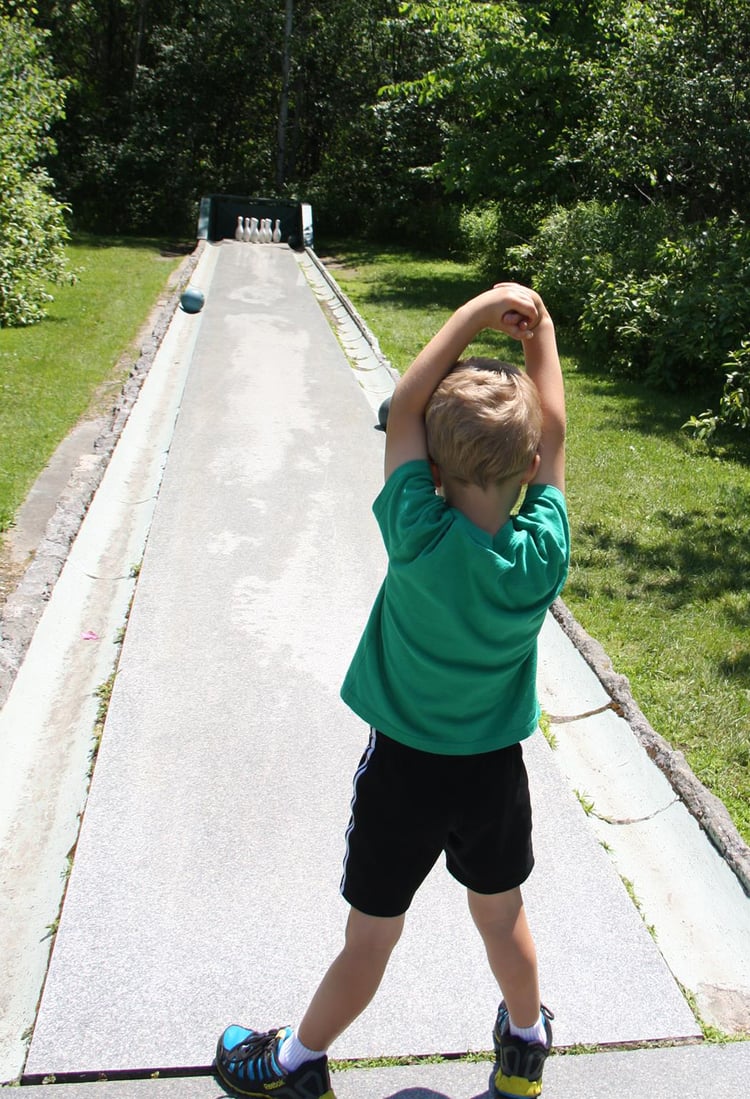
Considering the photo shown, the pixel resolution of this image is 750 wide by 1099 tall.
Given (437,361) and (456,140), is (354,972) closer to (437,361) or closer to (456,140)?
(437,361)

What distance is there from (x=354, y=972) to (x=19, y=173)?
13840 millimetres

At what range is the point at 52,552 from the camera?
5625 millimetres

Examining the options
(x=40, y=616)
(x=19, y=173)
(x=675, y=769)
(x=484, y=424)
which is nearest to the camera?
(x=484, y=424)

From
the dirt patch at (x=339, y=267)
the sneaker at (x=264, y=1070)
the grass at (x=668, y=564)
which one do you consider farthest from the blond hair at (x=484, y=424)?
the dirt patch at (x=339, y=267)

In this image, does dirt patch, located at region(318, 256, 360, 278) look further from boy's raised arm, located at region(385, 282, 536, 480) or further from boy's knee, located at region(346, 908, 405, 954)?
boy's knee, located at region(346, 908, 405, 954)

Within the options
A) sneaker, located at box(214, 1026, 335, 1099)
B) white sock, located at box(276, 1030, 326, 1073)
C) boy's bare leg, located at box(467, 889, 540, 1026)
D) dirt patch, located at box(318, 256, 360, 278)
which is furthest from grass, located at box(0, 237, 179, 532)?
boy's bare leg, located at box(467, 889, 540, 1026)

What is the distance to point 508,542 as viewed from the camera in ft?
6.47

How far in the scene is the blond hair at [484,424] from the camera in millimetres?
1918

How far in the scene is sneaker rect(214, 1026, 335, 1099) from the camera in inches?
89.0

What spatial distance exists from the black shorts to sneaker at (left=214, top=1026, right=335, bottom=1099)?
475 mm

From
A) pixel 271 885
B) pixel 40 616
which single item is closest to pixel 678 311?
pixel 40 616

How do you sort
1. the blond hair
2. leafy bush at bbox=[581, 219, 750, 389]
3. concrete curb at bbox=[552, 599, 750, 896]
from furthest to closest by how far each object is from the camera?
leafy bush at bbox=[581, 219, 750, 389]
concrete curb at bbox=[552, 599, 750, 896]
the blond hair

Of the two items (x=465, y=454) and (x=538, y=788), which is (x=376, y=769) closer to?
(x=465, y=454)

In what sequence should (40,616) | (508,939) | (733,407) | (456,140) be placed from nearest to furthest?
1. (508,939)
2. (40,616)
3. (733,407)
4. (456,140)
